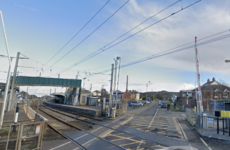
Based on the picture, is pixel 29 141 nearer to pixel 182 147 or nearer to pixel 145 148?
pixel 145 148

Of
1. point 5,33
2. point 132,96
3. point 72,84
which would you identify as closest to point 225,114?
point 5,33

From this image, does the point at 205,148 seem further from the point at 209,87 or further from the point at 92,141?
the point at 209,87

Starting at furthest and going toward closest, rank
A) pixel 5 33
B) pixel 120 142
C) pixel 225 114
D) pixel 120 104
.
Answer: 1. pixel 120 104
2. pixel 225 114
3. pixel 5 33
4. pixel 120 142

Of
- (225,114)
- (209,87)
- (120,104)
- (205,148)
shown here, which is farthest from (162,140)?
(209,87)

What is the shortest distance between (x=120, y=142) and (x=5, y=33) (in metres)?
10.2

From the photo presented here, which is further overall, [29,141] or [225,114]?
[225,114]

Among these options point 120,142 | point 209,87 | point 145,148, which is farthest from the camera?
point 209,87

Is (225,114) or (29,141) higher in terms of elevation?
(225,114)

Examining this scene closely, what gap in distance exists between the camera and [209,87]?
48250 mm

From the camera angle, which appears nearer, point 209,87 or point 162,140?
point 162,140

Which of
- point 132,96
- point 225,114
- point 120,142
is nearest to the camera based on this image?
point 120,142

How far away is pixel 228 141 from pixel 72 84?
38961 millimetres

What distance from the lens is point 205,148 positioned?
323 inches

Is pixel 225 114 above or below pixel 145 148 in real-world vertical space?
above
